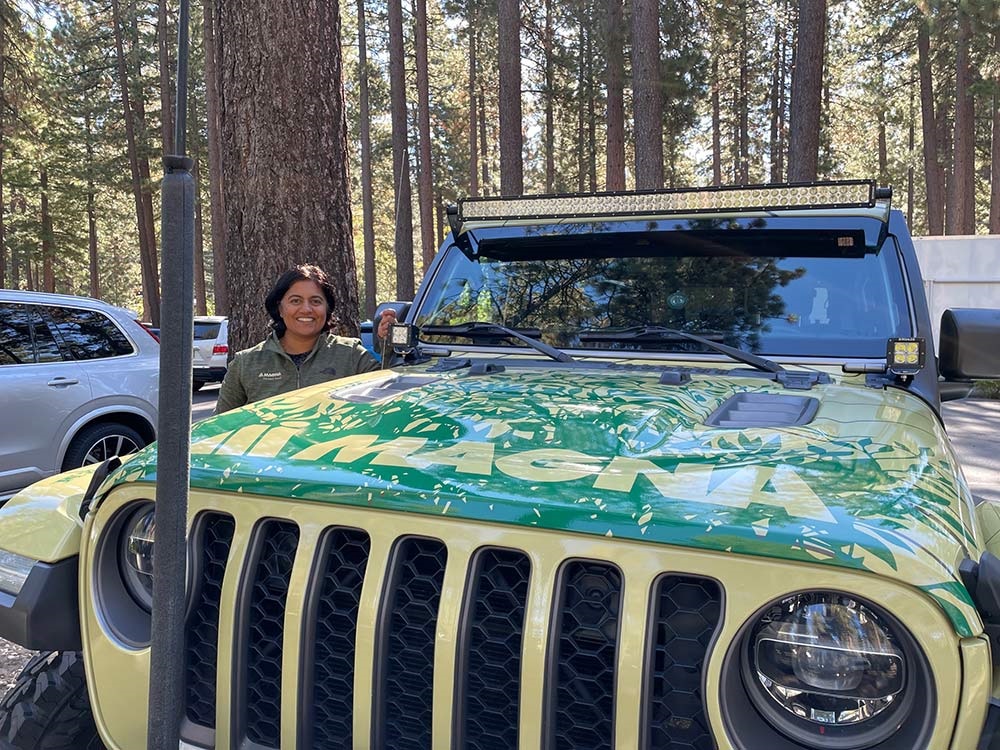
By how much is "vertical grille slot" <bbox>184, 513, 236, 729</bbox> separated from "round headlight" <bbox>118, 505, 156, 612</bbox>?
0.16m

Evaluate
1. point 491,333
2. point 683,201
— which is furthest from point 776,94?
point 491,333

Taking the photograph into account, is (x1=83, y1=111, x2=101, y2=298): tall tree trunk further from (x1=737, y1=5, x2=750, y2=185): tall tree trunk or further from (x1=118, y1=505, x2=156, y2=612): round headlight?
(x1=118, y1=505, x2=156, y2=612): round headlight

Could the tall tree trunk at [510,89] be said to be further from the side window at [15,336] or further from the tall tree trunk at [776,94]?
the tall tree trunk at [776,94]

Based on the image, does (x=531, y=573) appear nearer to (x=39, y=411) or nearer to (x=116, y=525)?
(x=116, y=525)

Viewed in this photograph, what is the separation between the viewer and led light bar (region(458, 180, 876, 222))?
10.2 ft

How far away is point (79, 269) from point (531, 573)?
42.8 meters

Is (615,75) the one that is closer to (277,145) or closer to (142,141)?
(277,145)

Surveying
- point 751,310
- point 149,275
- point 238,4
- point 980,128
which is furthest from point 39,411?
point 980,128

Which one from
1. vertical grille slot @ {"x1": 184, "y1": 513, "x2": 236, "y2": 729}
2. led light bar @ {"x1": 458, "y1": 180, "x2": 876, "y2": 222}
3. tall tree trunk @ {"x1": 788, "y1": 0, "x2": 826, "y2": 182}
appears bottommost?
vertical grille slot @ {"x1": 184, "y1": 513, "x2": 236, "y2": 729}

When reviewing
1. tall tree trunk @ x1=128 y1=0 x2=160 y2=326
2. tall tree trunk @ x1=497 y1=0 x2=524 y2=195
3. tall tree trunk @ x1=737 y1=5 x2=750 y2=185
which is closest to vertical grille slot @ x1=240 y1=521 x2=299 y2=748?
tall tree trunk @ x1=497 y1=0 x2=524 y2=195

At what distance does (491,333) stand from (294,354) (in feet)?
3.79

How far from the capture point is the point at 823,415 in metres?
2.26

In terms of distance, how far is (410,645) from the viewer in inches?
65.5

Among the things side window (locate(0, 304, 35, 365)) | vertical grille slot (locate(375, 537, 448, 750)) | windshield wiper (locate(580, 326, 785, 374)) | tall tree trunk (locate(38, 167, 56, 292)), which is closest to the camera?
vertical grille slot (locate(375, 537, 448, 750))
